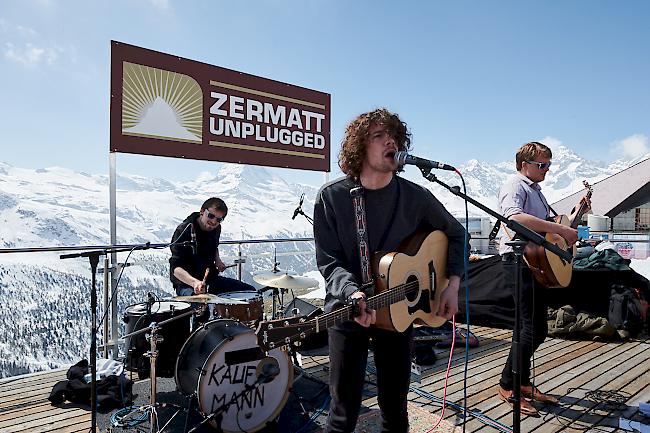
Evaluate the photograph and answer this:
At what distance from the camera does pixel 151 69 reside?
5.07m

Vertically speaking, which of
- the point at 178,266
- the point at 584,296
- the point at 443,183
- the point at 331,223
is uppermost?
the point at 443,183

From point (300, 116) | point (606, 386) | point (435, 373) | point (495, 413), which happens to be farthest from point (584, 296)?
point (300, 116)

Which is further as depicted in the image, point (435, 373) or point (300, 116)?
point (300, 116)

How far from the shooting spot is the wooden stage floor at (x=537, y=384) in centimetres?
331

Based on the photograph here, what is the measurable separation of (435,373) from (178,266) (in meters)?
2.83

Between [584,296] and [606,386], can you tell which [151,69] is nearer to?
[606,386]

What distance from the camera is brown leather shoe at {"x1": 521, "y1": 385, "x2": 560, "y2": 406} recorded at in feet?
11.7

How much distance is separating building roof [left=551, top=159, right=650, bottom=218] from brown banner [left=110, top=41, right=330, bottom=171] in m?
10.1

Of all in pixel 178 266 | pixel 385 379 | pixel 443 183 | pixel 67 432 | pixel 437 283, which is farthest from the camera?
pixel 178 266

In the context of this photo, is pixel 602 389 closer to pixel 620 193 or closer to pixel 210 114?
pixel 210 114

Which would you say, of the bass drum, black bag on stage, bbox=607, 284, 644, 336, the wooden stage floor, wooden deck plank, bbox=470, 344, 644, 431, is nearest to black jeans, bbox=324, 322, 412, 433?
the bass drum

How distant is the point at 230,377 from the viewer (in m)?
3.04

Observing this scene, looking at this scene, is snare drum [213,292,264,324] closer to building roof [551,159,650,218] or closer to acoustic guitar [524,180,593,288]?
acoustic guitar [524,180,593,288]

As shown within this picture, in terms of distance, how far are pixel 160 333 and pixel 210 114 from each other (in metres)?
3.09
